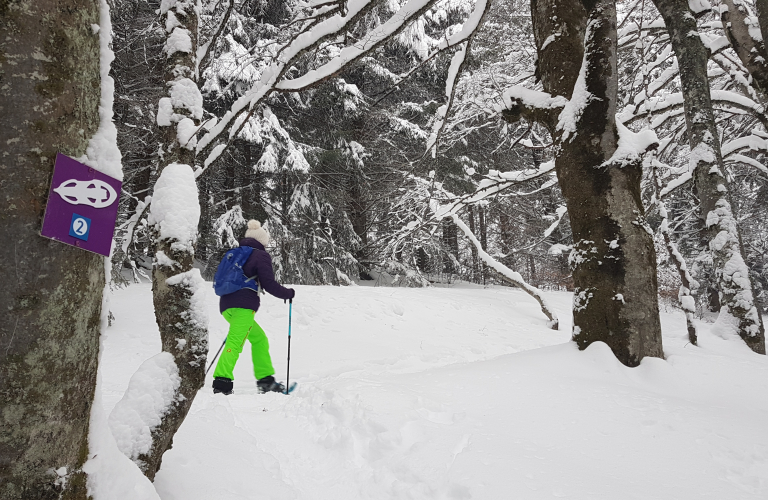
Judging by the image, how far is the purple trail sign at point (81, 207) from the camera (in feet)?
3.23

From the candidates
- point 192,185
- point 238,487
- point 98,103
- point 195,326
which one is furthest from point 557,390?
point 98,103

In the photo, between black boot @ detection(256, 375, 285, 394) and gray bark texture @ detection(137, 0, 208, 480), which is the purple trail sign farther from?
black boot @ detection(256, 375, 285, 394)

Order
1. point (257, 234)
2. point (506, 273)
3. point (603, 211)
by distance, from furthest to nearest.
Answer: point (506, 273) < point (257, 234) < point (603, 211)

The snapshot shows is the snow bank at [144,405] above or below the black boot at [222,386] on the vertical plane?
above

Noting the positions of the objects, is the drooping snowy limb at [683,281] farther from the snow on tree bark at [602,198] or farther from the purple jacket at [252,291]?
Result: the purple jacket at [252,291]

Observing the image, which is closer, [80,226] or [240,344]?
[80,226]

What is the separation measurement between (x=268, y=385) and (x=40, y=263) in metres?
3.96

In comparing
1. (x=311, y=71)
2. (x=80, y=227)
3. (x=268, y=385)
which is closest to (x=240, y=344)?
(x=268, y=385)

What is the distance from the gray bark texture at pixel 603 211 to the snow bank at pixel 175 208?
2.99 meters

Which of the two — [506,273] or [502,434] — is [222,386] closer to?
[502,434]

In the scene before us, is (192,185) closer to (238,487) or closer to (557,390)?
(238,487)

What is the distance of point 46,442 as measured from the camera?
991 millimetres

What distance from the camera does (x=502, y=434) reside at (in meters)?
2.46

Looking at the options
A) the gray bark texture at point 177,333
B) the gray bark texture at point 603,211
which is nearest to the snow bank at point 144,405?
the gray bark texture at point 177,333
